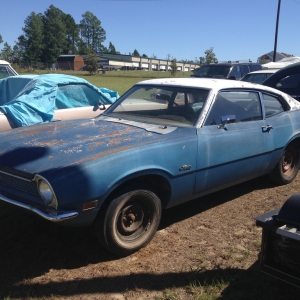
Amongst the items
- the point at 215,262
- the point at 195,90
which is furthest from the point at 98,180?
the point at 195,90

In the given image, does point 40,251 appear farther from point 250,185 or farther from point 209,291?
point 250,185

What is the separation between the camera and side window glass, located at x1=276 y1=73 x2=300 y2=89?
690cm

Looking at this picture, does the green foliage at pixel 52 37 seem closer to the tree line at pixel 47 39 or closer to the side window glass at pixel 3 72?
the tree line at pixel 47 39

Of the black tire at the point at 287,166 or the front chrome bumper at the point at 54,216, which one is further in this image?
the black tire at the point at 287,166

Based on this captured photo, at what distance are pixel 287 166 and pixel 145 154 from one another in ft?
9.24

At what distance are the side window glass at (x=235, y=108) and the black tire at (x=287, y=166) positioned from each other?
825 millimetres

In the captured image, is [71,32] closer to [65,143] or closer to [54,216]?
[65,143]

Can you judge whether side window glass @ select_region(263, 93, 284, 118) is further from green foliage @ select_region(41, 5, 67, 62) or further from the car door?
green foliage @ select_region(41, 5, 67, 62)

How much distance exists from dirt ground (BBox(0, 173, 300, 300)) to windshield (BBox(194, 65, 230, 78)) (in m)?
10.4

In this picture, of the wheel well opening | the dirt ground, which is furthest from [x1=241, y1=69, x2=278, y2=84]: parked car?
the wheel well opening

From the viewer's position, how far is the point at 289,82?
23.0ft

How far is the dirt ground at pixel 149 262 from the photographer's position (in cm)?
291

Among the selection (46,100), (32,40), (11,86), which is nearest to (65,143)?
(46,100)

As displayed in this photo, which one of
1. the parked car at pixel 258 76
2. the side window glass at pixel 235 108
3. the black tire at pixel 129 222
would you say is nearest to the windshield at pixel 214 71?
the parked car at pixel 258 76
